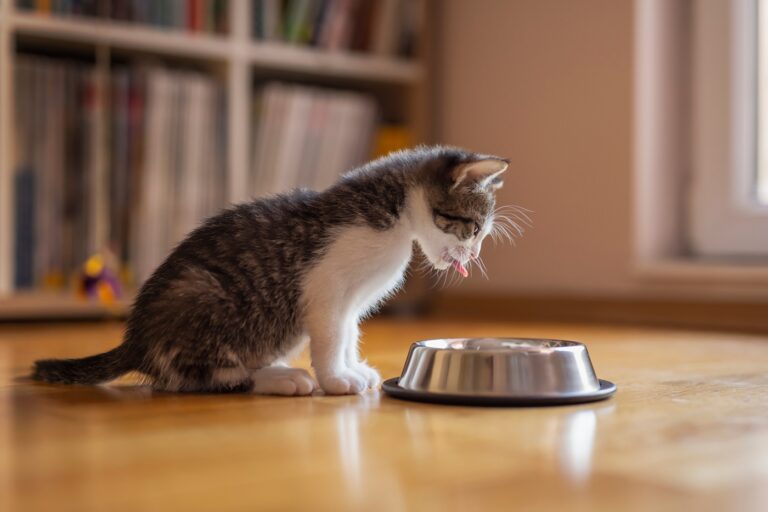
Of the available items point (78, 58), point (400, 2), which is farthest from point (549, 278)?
point (78, 58)

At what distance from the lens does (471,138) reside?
3328 millimetres

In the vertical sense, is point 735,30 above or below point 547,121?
above

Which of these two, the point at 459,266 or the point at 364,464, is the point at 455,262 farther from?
the point at 364,464

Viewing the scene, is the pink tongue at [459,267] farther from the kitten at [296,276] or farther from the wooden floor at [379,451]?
the wooden floor at [379,451]

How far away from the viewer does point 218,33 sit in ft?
9.91

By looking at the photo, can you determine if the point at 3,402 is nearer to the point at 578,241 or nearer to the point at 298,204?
the point at 298,204

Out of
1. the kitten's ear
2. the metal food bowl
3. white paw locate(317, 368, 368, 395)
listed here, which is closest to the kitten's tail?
white paw locate(317, 368, 368, 395)

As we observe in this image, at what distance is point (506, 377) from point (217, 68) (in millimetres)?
2118

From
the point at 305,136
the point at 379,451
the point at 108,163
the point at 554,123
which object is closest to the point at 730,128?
the point at 554,123

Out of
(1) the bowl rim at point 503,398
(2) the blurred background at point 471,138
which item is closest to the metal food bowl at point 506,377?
(1) the bowl rim at point 503,398

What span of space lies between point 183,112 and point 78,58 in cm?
39

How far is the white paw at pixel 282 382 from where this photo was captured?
134 cm

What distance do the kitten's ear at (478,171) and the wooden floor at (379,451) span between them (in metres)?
0.33

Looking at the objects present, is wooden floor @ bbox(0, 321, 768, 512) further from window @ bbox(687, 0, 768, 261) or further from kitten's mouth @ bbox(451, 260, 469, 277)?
window @ bbox(687, 0, 768, 261)
